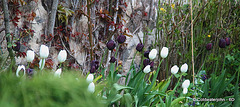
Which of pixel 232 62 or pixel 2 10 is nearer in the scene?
pixel 2 10

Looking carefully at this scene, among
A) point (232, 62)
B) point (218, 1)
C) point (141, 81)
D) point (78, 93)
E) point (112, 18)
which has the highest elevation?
point (218, 1)

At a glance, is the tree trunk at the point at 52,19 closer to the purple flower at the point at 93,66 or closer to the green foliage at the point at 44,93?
the purple flower at the point at 93,66

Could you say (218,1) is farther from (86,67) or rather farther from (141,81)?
(141,81)

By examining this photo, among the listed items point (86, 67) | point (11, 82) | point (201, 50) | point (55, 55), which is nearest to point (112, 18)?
point (86, 67)

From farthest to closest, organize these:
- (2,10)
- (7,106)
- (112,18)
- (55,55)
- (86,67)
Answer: (112,18), (86,67), (55,55), (2,10), (7,106)

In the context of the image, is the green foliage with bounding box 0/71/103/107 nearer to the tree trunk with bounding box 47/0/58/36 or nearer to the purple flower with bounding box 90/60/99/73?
the purple flower with bounding box 90/60/99/73

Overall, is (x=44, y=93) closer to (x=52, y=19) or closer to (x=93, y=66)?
(x=93, y=66)

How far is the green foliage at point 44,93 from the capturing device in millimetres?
375

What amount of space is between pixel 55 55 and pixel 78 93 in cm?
204

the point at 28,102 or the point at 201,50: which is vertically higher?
the point at 28,102

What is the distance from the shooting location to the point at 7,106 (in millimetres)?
333

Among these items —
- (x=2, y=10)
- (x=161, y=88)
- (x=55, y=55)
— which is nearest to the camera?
(x=161, y=88)

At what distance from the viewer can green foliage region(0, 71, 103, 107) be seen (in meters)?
0.37

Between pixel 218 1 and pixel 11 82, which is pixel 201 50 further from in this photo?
Result: pixel 11 82
